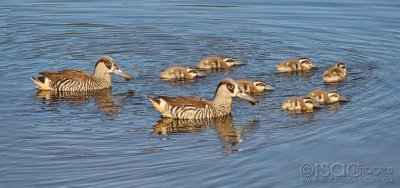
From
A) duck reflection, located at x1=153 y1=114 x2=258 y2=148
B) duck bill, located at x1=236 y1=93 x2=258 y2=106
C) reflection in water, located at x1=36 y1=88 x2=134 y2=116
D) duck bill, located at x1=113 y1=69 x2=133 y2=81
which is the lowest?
duck reflection, located at x1=153 y1=114 x2=258 y2=148

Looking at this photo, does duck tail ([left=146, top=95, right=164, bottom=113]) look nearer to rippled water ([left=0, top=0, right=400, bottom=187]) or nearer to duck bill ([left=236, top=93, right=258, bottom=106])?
rippled water ([left=0, top=0, right=400, bottom=187])

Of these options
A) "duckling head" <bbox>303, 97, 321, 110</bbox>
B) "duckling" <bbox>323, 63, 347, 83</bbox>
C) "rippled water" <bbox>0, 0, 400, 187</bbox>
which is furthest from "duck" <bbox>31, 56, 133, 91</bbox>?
"duckling head" <bbox>303, 97, 321, 110</bbox>

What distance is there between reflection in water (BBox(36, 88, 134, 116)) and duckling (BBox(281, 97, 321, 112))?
2740mm

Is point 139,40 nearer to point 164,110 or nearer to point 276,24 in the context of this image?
point 276,24

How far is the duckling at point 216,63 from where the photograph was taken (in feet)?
61.3

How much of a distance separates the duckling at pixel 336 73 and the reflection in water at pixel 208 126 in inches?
103

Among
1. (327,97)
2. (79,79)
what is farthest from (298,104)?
(79,79)

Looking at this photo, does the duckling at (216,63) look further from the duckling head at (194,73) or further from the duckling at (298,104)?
the duckling at (298,104)

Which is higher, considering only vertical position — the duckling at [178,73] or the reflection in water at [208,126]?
the duckling at [178,73]

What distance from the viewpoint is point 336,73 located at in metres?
17.8

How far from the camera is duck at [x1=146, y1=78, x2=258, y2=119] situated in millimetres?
15641

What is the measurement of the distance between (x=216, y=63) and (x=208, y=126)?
342 centimetres

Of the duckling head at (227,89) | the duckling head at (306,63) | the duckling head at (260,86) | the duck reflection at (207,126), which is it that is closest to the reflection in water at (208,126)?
the duck reflection at (207,126)

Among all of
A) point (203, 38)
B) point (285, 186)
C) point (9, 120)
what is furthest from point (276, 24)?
point (285, 186)
